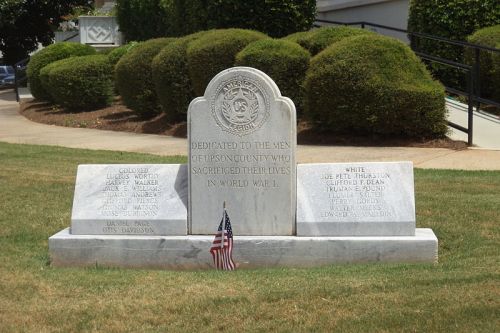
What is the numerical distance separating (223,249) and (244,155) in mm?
805

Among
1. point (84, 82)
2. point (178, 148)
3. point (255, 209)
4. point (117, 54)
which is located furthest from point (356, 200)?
point (117, 54)

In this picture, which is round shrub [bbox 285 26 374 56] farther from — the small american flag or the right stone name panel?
the small american flag

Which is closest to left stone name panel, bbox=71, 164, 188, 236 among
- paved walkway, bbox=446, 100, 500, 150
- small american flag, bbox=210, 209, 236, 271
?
small american flag, bbox=210, 209, 236, 271

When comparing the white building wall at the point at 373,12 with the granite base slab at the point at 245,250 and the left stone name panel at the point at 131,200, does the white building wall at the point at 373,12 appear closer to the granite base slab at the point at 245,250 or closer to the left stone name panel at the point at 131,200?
the left stone name panel at the point at 131,200

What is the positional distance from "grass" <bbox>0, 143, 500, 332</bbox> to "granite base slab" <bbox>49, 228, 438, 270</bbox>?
15cm

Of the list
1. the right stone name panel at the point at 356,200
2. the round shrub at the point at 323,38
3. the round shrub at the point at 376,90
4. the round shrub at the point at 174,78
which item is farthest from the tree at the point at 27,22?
the right stone name panel at the point at 356,200

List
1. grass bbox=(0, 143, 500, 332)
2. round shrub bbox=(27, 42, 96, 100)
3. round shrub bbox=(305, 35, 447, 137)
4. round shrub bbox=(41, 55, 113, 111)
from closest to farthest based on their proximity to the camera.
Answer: grass bbox=(0, 143, 500, 332) → round shrub bbox=(305, 35, 447, 137) → round shrub bbox=(41, 55, 113, 111) → round shrub bbox=(27, 42, 96, 100)

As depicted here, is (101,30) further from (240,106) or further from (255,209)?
(255,209)

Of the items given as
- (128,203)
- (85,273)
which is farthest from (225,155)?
(85,273)

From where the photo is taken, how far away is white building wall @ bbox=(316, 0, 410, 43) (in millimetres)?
21948

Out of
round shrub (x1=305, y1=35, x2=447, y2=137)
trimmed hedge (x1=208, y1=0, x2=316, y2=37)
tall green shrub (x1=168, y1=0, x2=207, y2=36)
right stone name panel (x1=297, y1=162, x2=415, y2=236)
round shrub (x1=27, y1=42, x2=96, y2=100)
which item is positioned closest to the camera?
right stone name panel (x1=297, y1=162, x2=415, y2=236)

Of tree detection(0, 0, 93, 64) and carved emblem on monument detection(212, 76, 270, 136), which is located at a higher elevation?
carved emblem on monument detection(212, 76, 270, 136)

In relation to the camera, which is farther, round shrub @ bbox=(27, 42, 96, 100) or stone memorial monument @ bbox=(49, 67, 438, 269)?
round shrub @ bbox=(27, 42, 96, 100)

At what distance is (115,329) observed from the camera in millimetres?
5598
